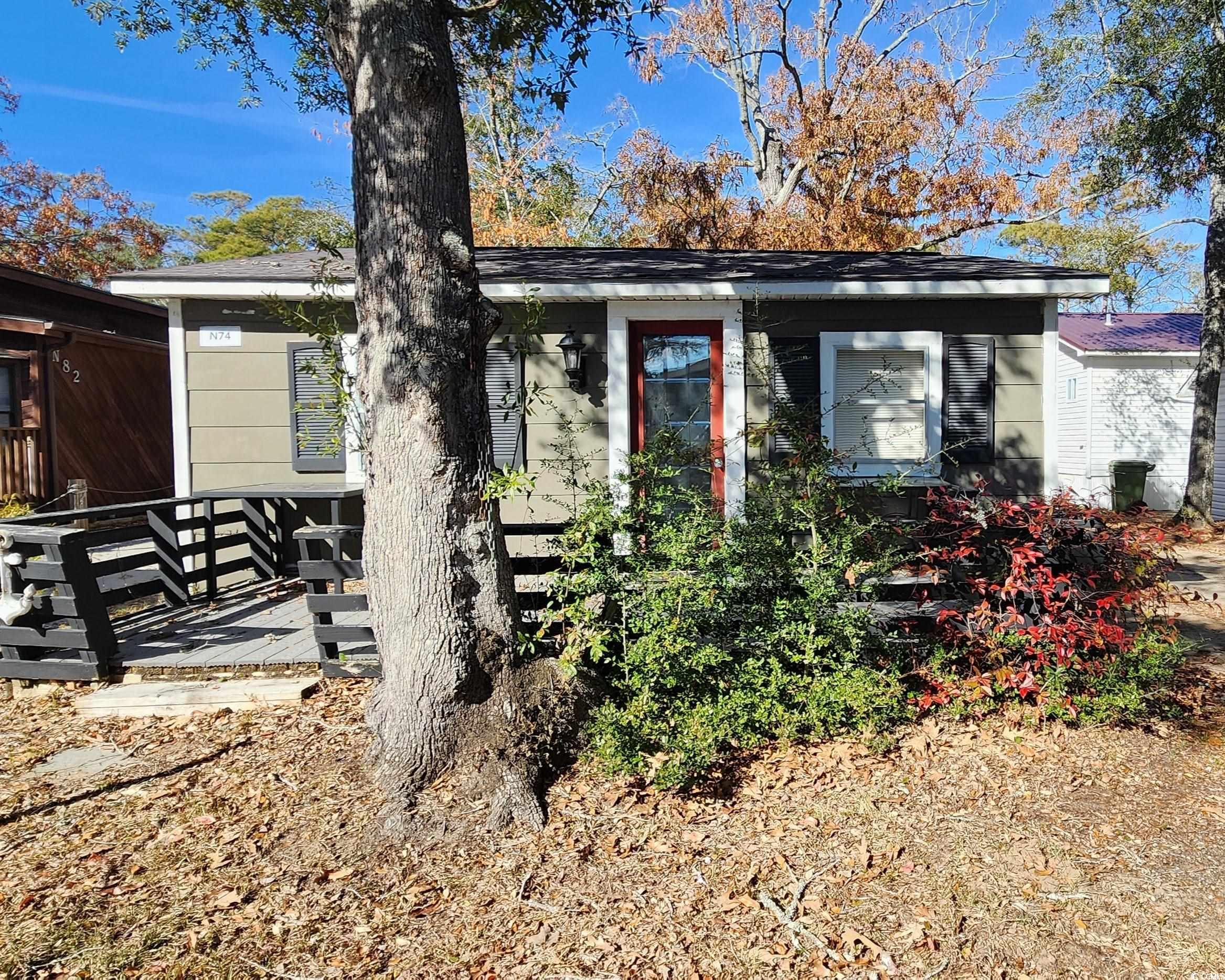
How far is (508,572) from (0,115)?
23.1 metres

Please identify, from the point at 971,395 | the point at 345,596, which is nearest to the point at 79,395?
the point at 345,596

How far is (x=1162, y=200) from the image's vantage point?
10.6 metres

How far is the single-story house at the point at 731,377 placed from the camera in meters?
6.24

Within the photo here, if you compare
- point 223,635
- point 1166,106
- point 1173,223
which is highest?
point 1173,223

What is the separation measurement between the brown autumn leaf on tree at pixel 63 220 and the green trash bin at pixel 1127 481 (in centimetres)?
2371

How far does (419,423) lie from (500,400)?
138 inches

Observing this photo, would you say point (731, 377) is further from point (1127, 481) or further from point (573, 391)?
point (1127, 481)

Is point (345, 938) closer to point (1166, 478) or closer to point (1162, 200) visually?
point (1162, 200)

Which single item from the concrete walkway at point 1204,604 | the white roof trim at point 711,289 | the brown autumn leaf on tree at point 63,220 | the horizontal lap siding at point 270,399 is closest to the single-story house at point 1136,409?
the concrete walkway at point 1204,604

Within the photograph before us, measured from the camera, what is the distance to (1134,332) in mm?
13516

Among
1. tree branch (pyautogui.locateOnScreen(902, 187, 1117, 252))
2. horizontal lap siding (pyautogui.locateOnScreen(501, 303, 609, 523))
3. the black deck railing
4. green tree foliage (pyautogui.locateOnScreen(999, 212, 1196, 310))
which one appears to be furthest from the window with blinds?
green tree foliage (pyautogui.locateOnScreen(999, 212, 1196, 310))

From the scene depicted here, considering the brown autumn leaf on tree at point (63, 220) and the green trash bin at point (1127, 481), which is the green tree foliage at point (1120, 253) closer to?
the green trash bin at point (1127, 481)

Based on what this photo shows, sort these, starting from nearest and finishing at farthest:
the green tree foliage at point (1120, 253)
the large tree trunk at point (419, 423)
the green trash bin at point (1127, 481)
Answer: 1. the large tree trunk at point (419, 423)
2. the green trash bin at point (1127, 481)
3. the green tree foliage at point (1120, 253)

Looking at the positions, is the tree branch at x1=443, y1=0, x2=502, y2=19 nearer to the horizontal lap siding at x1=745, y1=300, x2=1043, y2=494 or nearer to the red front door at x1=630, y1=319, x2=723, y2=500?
the red front door at x1=630, y1=319, x2=723, y2=500
